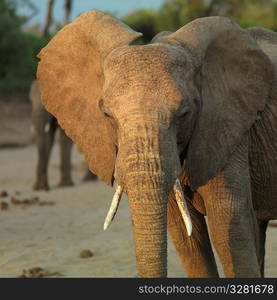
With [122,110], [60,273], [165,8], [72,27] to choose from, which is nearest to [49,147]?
[60,273]

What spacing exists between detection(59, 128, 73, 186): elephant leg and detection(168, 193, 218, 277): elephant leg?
8.39 meters

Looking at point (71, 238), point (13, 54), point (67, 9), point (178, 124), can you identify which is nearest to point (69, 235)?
point (71, 238)

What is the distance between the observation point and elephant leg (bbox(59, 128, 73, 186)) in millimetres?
13344

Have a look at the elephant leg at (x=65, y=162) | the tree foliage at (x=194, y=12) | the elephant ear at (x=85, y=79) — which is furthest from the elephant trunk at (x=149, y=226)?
the tree foliage at (x=194, y=12)

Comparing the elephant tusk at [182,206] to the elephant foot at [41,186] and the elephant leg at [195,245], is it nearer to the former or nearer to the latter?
the elephant leg at [195,245]

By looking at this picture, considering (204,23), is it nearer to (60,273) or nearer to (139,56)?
(139,56)

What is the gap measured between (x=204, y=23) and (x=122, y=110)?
91cm

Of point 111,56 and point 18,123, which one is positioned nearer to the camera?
point 111,56

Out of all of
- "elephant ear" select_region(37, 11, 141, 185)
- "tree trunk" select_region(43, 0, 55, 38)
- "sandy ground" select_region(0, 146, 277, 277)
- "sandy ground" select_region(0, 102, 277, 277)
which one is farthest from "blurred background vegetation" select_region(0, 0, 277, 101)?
"elephant ear" select_region(37, 11, 141, 185)

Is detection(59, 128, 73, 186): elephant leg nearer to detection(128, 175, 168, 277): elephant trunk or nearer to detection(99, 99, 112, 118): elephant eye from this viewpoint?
detection(99, 99, 112, 118): elephant eye

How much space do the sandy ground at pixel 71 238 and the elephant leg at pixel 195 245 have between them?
1.26 metres

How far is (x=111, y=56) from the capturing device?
4.13m

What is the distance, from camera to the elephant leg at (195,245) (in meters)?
5.00

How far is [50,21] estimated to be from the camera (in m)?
33.2
